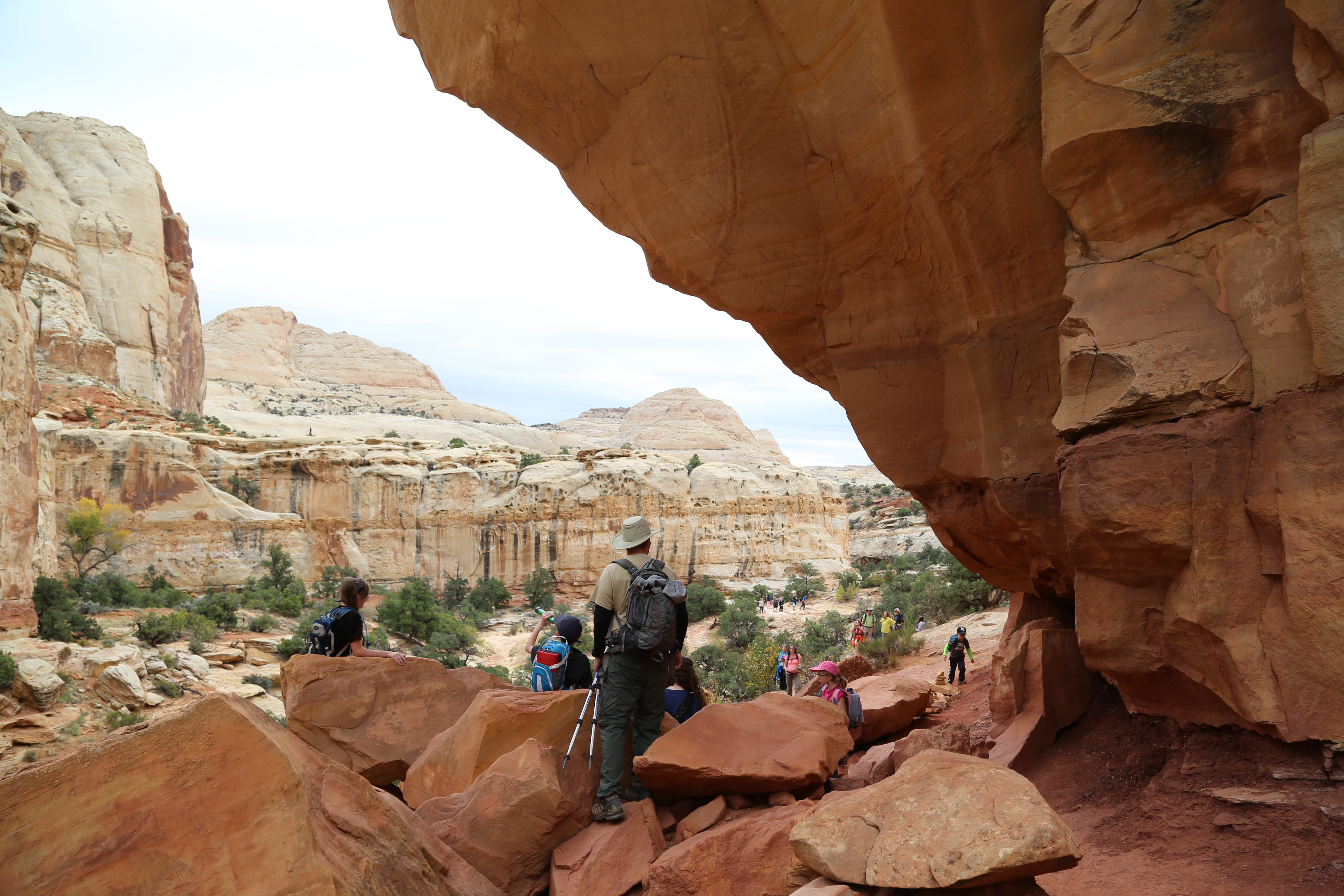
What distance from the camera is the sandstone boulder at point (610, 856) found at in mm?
3688

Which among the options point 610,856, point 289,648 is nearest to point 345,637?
point 610,856

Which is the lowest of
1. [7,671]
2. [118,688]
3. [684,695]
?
[118,688]

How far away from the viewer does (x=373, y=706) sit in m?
5.80

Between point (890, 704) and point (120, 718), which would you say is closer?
point (890, 704)

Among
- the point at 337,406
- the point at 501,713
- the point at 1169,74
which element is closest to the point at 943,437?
the point at 1169,74

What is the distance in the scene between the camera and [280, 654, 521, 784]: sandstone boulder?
219 inches

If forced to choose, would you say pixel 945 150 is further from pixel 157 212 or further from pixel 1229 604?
pixel 157 212

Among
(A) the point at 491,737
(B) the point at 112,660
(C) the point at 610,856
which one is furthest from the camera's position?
(B) the point at 112,660

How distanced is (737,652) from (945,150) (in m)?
20.5

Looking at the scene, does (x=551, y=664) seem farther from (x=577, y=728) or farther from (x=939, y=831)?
(x=939, y=831)

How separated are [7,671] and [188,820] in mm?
13815

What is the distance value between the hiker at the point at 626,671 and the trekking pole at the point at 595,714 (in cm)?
4

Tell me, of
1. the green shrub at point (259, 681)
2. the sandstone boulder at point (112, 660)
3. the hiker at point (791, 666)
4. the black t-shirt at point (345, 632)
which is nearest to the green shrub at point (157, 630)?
the sandstone boulder at point (112, 660)

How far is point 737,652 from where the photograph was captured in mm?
23625
